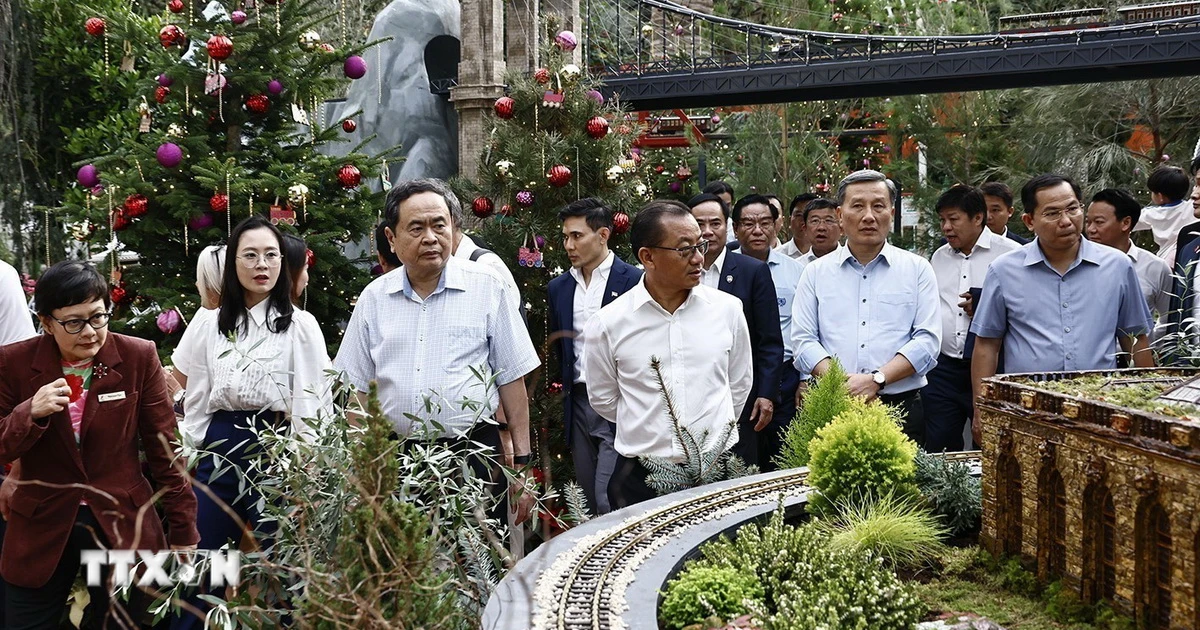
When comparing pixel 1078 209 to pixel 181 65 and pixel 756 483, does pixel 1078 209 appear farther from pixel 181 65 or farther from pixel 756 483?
pixel 181 65

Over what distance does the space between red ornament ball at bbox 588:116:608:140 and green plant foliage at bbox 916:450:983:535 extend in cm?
503

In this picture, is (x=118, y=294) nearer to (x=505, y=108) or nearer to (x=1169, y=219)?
(x=505, y=108)

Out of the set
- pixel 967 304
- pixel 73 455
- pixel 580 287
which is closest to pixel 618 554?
pixel 73 455

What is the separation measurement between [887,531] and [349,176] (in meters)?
4.97

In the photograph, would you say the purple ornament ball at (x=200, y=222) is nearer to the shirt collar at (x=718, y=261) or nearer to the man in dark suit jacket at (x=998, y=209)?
the shirt collar at (x=718, y=261)

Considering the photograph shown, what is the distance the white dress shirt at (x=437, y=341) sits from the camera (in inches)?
162

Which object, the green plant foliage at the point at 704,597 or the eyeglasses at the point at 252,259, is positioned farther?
the eyeglasses at the point at 252,259

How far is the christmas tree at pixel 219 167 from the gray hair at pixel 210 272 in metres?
1.59

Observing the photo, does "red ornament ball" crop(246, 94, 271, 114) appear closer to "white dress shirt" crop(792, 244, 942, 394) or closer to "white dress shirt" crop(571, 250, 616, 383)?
"white dress shirt" crop(571, 250, 616, 383)

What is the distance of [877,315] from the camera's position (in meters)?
5.25

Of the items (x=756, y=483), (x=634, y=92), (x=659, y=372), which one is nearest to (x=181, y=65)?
(x=659, y=372)

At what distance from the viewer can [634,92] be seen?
20094 millimetres

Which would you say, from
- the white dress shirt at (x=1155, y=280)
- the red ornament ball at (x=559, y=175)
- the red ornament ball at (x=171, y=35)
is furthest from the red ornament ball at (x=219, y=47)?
the white dress shirt at (x=1155, y=280)

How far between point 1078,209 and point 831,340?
1214 mm
